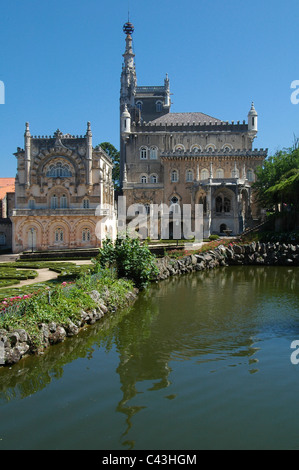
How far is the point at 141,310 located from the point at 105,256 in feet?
18.9

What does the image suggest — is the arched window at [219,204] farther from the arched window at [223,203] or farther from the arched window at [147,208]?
the arched window at [147,208]

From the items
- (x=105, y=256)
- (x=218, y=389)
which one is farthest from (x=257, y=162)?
(x=218, y=389)

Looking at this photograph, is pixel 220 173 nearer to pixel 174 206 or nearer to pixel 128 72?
pixel 174 206

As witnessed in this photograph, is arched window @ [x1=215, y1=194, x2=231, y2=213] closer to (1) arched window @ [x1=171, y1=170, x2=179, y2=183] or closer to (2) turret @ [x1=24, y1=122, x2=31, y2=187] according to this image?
(1) arched window @ [x1=171, y1=170, x2=179, y2=183]

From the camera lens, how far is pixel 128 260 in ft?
75.7

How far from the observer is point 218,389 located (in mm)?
10062

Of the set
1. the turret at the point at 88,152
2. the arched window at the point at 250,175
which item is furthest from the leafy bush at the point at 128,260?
the arched window at the point at 250,175

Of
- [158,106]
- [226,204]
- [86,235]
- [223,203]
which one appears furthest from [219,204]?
[158,106]

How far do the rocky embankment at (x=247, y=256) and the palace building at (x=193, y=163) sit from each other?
16.7 meters

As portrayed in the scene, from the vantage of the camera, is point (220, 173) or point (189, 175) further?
point (189, 175)

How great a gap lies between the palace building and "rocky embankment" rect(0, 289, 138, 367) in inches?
1455

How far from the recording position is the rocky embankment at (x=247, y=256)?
32.0m

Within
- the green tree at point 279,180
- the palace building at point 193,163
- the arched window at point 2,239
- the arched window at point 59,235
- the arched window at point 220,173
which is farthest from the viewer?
the arched window at point 220,173

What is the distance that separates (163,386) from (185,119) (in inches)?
2146
